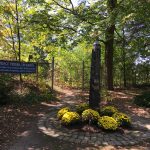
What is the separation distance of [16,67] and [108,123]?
18.4 feet

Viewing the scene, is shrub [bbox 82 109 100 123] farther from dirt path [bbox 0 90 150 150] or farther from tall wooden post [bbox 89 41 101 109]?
dirt path [bbox 0 90 150 150]

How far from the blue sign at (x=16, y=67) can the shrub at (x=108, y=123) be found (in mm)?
5298

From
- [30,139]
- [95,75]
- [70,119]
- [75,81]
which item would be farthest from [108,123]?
[75,81]

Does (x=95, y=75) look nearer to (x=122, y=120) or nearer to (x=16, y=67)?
(x=122, y=120)

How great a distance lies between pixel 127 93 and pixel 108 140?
307 inches

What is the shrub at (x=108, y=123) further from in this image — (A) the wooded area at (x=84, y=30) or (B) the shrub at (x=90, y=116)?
(A) the wooded area at (x=84, y=30)

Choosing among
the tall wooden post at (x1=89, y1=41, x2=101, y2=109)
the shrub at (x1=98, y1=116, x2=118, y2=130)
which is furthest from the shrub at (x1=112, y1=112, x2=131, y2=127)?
the tall wooden post at (x1=89, y1=41, x2=101, y2=109)

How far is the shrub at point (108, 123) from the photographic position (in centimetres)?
804

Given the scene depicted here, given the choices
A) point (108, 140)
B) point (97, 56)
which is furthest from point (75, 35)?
point (108, 140)

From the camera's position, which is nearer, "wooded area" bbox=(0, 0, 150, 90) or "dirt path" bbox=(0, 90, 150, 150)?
"dirt path" bbox=(0, 90, 150, 150)

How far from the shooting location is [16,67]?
12.0 metres

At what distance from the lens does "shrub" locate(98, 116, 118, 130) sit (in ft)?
26.4

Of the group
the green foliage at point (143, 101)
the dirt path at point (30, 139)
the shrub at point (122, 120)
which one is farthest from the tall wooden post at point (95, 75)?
the green foliage at point (143, 101)

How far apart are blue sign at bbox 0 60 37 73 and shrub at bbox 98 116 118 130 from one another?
5298 millimetres
